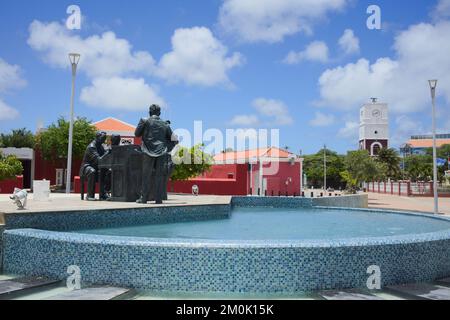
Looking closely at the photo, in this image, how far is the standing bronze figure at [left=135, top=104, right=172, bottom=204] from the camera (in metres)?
11.3

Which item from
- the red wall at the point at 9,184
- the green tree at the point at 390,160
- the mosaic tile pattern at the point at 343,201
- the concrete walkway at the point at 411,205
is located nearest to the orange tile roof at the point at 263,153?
the concrete walkway at the point at 411,205

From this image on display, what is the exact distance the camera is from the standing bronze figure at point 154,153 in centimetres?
1127

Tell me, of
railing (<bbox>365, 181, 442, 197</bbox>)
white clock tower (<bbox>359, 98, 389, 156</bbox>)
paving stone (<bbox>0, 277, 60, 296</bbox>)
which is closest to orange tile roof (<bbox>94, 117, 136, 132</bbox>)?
railing (<bbox>365, 181, 442, 197</bbox>)

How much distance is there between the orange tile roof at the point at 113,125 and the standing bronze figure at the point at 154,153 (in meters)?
27.2

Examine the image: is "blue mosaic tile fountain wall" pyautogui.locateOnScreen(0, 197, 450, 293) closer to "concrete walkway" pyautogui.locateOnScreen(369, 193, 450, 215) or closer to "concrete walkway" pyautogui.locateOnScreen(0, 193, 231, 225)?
"concrete walkway" pyautogui.locateOnScreen(0, 193, 231, 225)

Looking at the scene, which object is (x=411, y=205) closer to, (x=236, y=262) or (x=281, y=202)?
(x=281, y=202)

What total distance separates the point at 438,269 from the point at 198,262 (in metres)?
3.51

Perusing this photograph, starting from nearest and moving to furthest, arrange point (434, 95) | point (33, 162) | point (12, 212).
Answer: point (12, 212)
point (434, 95)
point (33, 162)

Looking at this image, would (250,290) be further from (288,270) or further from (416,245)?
(416,245)

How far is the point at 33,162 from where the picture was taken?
34031mm

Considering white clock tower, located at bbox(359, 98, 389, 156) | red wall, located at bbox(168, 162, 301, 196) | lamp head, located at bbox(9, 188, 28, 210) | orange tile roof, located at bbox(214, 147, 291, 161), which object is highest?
white clock tower, located at bbox(359, 98, 389, 156)

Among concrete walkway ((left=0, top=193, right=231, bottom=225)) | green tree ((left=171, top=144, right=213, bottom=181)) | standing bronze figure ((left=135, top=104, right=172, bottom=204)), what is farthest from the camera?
green tree ((left=171, top=144, right=213, bottom=181))

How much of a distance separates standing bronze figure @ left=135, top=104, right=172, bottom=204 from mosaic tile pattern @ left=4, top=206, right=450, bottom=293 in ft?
18.7
